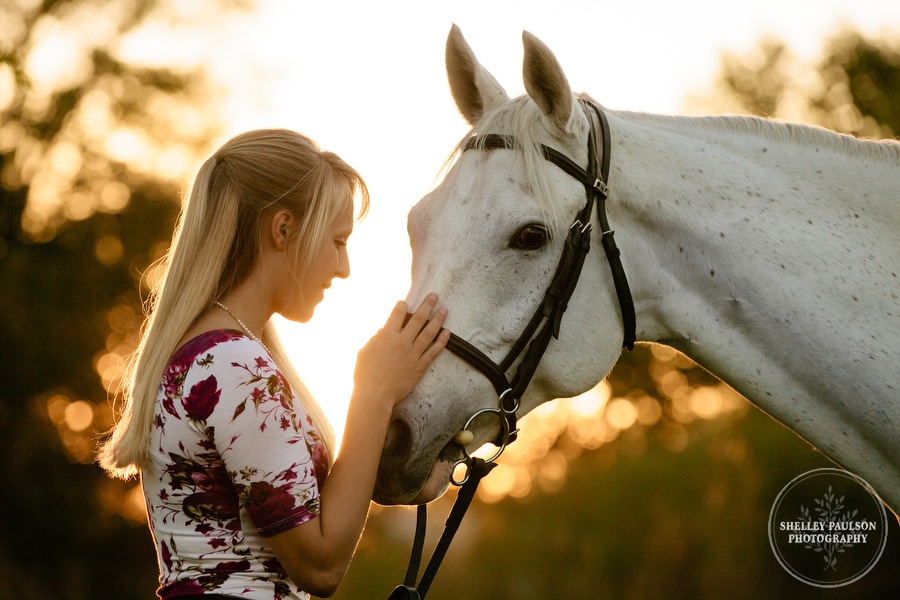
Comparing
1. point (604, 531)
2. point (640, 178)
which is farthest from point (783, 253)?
point (604, 531)

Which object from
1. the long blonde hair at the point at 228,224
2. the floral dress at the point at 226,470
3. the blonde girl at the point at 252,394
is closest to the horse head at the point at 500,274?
the blonde girl at the point at 252,394

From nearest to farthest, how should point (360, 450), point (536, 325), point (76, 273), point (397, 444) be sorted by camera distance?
point (360, 450), point (397, 444), point (536, 325), point (76, 273)

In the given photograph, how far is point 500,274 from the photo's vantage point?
2.39 metres

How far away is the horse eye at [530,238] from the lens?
2.41m

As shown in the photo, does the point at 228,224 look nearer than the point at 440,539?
Yes

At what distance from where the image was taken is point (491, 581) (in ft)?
40.2

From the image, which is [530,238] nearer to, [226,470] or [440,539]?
[440,539]

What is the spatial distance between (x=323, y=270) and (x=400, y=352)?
31cm

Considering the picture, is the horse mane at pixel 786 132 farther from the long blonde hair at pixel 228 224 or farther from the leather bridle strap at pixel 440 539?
the leather bridle strap at pixel 440 539

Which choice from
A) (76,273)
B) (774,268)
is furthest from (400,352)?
(76,273)

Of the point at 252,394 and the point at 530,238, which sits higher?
the point at 530,238

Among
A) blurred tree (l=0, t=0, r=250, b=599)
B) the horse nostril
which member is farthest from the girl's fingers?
blurred tree (l=0, t=0, r=250, b=599)

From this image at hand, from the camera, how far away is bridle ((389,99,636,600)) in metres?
2.37

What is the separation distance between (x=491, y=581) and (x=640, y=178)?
10706 millimetres
